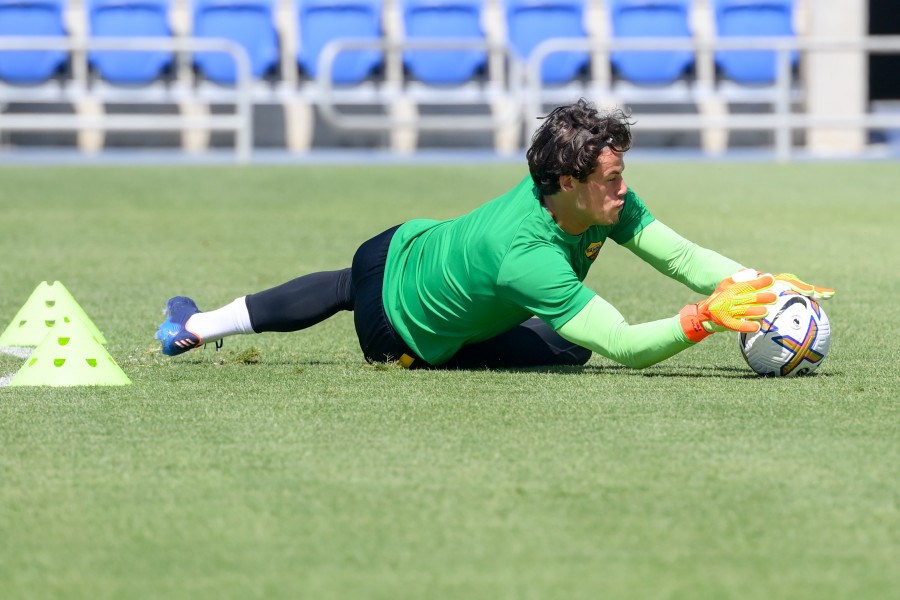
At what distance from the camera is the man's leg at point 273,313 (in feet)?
18.9

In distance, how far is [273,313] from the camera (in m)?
5.78

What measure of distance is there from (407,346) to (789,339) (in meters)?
1.46

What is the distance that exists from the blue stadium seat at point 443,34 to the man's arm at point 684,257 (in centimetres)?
1474

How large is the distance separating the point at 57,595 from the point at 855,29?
769 inches

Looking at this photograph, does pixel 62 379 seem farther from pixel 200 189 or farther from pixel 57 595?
pixel 200 189

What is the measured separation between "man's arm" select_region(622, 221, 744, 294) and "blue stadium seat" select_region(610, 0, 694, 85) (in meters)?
14.9

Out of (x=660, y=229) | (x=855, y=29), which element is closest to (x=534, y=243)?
(x=660, y=229)

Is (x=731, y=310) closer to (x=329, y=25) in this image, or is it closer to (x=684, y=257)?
(x=684, y=257)

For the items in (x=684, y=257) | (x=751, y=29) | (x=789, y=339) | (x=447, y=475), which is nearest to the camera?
(x=447, y=475)

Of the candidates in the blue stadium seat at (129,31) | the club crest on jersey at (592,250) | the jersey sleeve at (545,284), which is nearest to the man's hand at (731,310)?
the jersey sleeve at (545,284)

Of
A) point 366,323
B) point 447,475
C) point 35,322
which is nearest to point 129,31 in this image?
point 35,322

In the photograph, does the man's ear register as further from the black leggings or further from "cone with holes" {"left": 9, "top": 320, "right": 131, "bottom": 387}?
"cone with holes" {"left": 9, "top": 320, "right": 131, "bottom": 387}

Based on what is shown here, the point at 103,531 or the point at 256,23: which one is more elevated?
the point at 256,23

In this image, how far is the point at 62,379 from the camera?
530 cm
